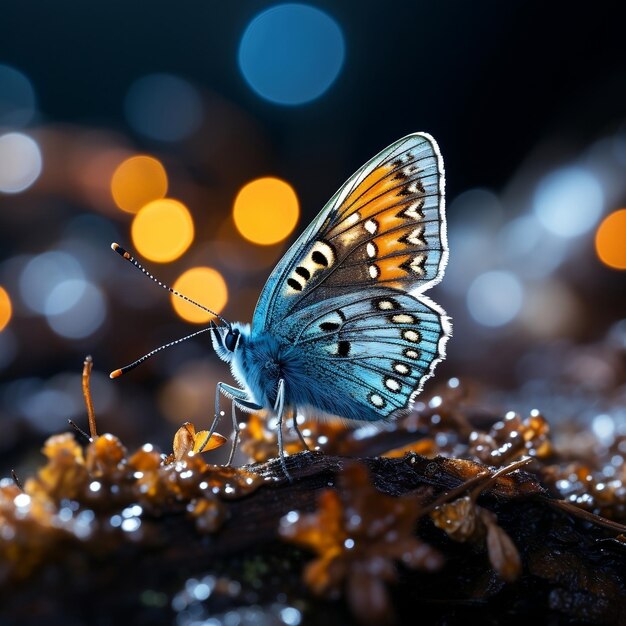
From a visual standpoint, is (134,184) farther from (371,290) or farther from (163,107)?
(371,290)

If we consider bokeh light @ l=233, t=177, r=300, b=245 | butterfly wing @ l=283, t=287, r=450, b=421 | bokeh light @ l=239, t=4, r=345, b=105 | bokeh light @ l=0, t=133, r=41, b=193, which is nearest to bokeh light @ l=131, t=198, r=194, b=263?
bokeh light @ l=233, t=177, r=300, b=245

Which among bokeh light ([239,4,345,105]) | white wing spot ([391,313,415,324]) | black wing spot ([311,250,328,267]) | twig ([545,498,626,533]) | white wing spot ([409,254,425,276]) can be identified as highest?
bokeh light ([239,4,345,105])

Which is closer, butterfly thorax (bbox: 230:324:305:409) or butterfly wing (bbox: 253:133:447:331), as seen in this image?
butterfly wing (bbox: 253:133:447:331)

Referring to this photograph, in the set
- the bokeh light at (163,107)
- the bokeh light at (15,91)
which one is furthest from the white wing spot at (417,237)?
the bokeh light at (15,91)

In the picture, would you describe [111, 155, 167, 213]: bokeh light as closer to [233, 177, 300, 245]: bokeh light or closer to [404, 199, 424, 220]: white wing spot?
[233, 177, 300, 245]: bokeh light

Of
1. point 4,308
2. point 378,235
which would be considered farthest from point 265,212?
point 378,235

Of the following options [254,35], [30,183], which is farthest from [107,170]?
[254,35]
